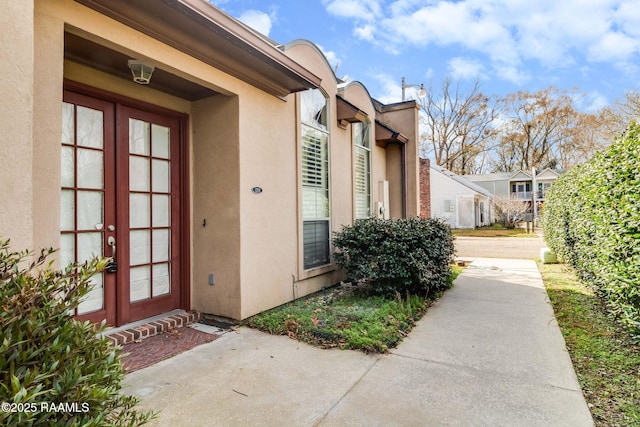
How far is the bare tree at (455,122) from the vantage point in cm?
3262

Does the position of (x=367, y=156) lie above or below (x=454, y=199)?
above

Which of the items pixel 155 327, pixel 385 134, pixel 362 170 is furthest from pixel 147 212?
pixel 385 134

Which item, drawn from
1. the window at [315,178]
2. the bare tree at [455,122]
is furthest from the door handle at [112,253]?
the bare tree at [455,122]

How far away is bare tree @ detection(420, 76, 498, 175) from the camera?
107 ft

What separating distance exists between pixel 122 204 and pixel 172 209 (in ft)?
2.44

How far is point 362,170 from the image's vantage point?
27.8 feet

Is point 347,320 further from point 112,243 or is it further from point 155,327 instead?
point 112,243

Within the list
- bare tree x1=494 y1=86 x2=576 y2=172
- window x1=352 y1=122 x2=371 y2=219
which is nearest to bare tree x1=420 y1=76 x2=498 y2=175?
bare tree x1=494 y1=86 x2=576 y2=172

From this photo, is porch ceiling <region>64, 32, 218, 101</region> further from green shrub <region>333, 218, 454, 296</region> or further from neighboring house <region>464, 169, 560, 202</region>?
neighboring house <region>464, 169, 560, 202</region>

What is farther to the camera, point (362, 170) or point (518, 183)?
point (518, 183)

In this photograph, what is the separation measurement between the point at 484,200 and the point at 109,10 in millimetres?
31760

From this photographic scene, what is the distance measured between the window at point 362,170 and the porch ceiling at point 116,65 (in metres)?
3.95

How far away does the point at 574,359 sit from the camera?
370cm

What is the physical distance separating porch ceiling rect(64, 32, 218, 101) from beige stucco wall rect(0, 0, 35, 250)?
981mm
